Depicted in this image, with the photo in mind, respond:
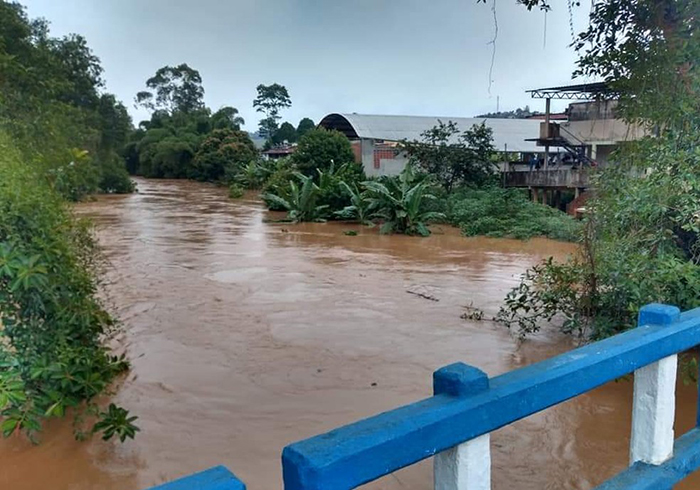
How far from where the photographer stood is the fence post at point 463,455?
1.31m

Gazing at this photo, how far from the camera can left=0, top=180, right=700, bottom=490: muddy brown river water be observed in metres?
3.35

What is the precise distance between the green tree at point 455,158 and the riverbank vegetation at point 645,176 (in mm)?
14286

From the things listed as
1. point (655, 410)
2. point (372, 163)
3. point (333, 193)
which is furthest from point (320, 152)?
point (655, 410)

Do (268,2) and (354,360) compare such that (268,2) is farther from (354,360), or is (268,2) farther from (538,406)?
(538,406)

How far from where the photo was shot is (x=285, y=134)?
172ft

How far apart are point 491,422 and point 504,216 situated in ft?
48.7

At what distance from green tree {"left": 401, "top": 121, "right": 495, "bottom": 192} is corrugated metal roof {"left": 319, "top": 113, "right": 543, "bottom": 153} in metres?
6.32

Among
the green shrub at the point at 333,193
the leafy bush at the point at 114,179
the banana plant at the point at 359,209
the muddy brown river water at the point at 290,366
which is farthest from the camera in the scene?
the leafy bush at the point at 114,179

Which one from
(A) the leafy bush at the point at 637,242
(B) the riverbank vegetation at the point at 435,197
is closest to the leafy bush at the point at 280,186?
(B) the riverbank vegetation at the point at 435,197

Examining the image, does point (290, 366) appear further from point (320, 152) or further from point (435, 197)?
point (320, 152)

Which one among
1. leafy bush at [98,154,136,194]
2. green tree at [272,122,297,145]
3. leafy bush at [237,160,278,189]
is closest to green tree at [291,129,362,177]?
leafy bush at [237,160,278,189]

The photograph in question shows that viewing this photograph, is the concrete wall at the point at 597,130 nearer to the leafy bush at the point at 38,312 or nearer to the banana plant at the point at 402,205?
the banana plant at the point at 402,205

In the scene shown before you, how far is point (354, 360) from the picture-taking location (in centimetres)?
509

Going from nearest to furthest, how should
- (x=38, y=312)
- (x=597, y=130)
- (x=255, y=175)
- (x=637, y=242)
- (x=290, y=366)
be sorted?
1. (x=38, y=312)
2. (x=637, y=242)
3. (x=290, y=366)
4. (x=597, y=130)
5. (x=255, y=175)
